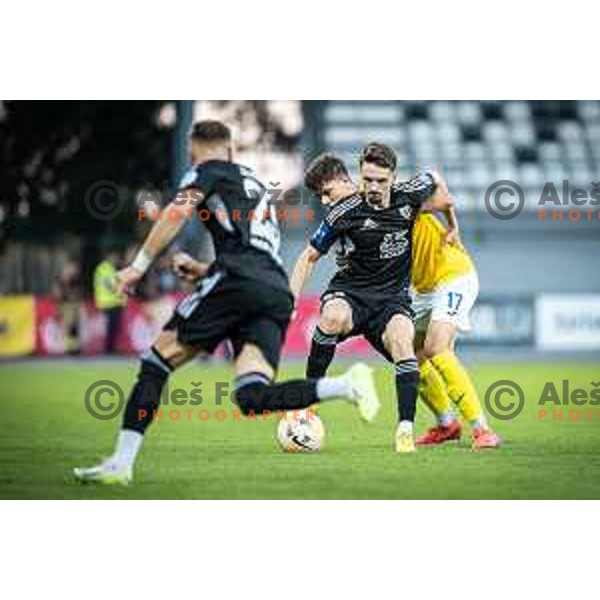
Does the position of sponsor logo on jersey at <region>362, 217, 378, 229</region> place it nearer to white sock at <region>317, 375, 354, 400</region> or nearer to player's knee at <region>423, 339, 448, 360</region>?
player's knee at <region>423, 339, 448, 360</region>

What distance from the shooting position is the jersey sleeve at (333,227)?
24.8 feet

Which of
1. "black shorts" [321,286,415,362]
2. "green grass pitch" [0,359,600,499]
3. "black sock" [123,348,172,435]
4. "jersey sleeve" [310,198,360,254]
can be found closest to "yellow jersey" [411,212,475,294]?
"black shorts" [321,286,415,362]

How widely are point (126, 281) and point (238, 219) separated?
2.31 feet

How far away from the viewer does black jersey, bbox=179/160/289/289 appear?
6.39m

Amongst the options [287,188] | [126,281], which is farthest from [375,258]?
[287,188]

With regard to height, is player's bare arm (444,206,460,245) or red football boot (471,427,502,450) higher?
player's bare arm (444,206,460,245)

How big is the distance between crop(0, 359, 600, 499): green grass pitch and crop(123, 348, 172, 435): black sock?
384 millimetres

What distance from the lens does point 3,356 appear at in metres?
17.8

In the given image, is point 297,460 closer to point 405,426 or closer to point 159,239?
point 405,426

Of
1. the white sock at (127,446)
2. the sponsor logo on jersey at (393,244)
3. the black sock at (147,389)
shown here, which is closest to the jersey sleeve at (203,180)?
the black sock at (147,389)

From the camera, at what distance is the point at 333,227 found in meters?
7.60
